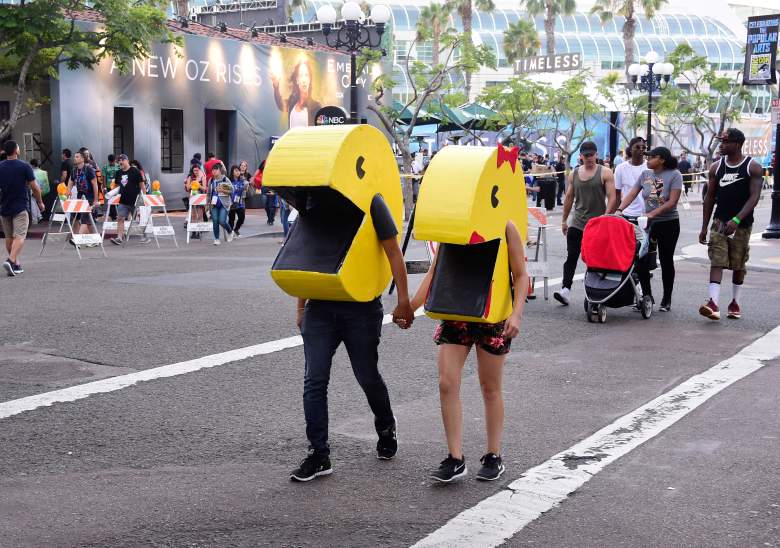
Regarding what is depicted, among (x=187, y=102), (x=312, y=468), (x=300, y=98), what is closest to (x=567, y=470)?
(x=312, y=468)

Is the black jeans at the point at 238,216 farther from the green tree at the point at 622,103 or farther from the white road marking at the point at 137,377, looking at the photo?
the green tree at the point at 622,103

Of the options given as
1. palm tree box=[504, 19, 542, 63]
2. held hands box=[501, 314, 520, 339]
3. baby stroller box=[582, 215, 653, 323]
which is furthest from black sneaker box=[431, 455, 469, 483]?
palm tree box=[504, 19, 542, 63]

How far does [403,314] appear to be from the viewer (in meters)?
5.40

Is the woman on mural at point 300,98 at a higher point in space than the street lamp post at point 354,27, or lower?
lower

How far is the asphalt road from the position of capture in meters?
4.68

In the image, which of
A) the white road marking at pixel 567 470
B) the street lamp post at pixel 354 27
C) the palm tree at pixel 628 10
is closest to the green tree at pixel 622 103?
the palm tree at pixel 628 10

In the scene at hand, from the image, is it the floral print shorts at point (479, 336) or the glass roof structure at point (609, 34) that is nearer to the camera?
the floral print shorts at point (479, 336)

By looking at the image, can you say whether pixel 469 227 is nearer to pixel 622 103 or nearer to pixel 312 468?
pixel 312 468

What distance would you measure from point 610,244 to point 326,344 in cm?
606

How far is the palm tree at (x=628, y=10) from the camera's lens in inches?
2436

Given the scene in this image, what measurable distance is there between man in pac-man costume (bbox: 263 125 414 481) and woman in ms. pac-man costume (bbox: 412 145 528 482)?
24 centimetres

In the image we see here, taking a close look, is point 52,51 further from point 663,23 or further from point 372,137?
point 663,23

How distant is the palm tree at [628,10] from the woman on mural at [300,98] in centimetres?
3324

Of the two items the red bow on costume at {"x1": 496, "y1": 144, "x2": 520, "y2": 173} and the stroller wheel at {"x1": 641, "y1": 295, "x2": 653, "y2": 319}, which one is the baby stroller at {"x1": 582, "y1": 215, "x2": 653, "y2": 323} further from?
the red bow on costume at {"x1": 496, "y1": 144, "x2": 520, "y2": 173}
